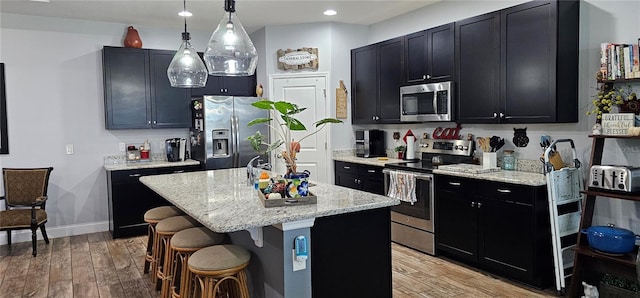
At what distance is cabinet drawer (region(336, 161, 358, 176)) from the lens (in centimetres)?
527

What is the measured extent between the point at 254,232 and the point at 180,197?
2.24ft

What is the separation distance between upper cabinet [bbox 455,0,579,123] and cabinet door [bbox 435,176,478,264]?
2.17 ft

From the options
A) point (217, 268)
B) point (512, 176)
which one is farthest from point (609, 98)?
point (217, 268)

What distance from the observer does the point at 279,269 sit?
93.3 inches

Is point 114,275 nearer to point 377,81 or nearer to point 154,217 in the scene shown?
point 154,217

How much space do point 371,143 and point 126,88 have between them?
122 inches

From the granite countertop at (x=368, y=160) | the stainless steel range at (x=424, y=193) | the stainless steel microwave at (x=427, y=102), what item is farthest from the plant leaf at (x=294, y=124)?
the granite countertop at (x=368, y=160)

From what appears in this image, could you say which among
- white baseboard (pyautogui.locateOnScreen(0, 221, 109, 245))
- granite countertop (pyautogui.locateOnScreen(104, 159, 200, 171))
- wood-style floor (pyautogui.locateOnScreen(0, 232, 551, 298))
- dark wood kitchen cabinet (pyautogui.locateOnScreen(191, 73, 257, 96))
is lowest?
wood-style floor (pyautogui.locateOnScreen(0, 232, 551, 298))

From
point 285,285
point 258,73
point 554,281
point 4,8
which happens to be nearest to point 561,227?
point 554,281

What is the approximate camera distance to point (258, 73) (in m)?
6.13

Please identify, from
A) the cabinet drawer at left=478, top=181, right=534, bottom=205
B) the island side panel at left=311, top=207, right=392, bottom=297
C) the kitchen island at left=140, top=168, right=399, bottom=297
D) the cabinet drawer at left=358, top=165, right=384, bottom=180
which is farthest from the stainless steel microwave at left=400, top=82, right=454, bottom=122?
the island side panel at left=311, top=207, right=392, bottom=297

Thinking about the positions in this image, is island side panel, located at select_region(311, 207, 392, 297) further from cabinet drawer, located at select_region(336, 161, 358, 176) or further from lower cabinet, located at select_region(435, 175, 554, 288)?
cabinet drawer, located at select_region(336, 161, 358, 176)

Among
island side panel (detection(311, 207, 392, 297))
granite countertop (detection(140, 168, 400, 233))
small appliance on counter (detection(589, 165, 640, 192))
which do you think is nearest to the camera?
granite countertop (detection(140, 168, 400, 233))

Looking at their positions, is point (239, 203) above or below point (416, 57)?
below
